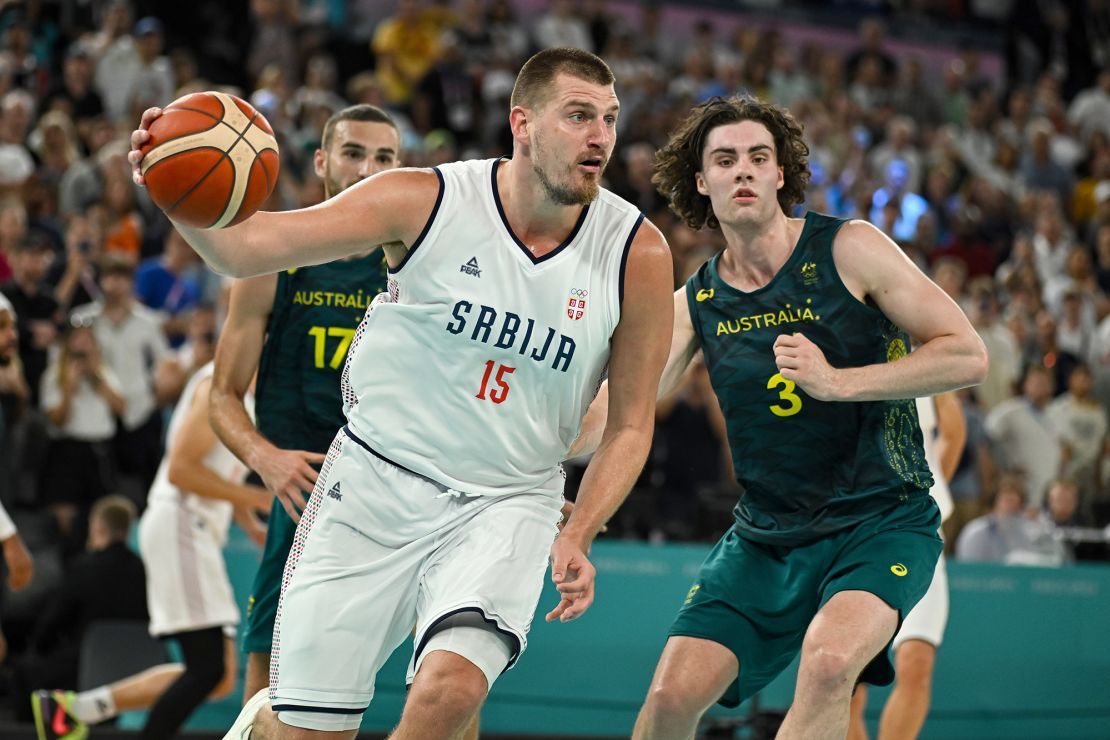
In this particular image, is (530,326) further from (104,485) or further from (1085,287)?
(1085,287)

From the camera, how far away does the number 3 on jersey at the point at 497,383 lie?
4.70 metres

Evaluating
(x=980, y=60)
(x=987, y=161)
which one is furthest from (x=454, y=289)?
(x=980, y=60)

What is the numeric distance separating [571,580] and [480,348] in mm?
795

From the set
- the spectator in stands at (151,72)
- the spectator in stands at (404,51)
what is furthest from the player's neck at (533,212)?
the spectator in stands at (404,51)

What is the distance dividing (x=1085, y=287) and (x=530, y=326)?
39.2 ft

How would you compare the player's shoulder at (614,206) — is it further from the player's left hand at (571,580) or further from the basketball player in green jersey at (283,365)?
the basketball player in green jersey at (283,365)

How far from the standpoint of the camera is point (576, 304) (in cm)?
473

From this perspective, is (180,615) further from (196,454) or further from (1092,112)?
(1092,112)

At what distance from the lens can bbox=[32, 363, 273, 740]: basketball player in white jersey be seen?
26.4ft

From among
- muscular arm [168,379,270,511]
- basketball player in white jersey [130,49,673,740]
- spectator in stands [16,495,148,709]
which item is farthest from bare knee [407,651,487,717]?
spectator in stands [16,495,148,709]

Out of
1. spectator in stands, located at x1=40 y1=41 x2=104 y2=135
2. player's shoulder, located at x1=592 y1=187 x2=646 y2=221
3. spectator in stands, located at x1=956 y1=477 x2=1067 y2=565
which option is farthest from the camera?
spectator in stands, located at x1=40 y1=41 x2=104 y2=135

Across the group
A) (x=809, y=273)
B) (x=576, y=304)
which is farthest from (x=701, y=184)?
(x=576, y=304)

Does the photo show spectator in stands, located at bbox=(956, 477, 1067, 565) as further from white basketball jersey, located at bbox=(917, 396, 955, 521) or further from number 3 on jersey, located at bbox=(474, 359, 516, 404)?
number 3 on jersey, located at bbox=(474, 359, 516, 404)

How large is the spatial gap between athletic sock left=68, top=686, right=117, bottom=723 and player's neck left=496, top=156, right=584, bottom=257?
4909mm
